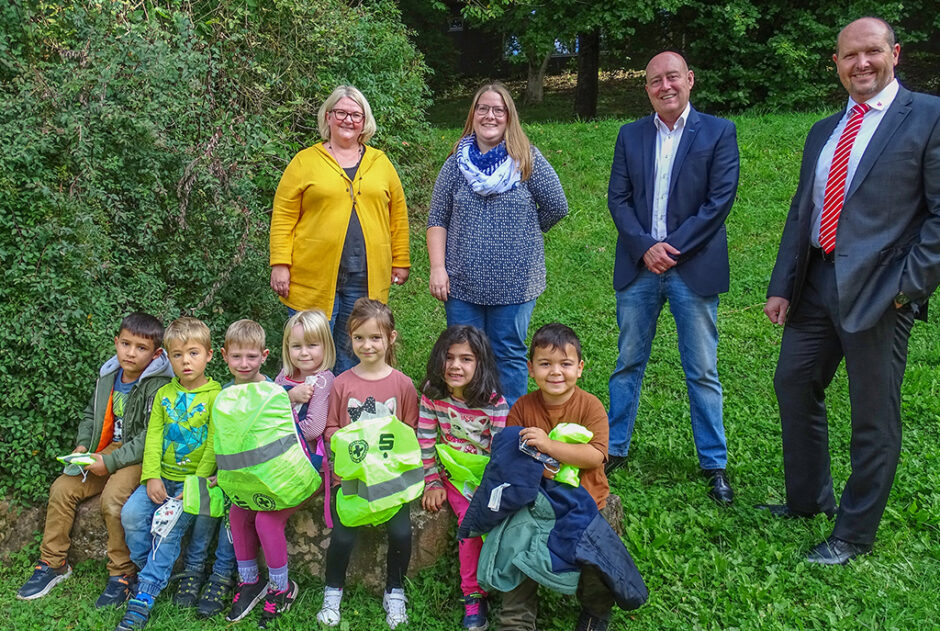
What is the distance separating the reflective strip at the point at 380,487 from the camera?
11.3ft

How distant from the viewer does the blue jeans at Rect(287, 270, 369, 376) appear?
14.6ft

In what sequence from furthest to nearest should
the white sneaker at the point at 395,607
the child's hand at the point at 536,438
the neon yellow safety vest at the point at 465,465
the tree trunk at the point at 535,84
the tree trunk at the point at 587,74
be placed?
the tree trunk at the point at 535,84 < the tree trunk at the point at 587,74 < the neon yellow safety vest at the point at 465,465 < the white sneaker at the point at 395,607 < the child's hand at the point at 536,438

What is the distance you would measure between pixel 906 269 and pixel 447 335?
1.97m

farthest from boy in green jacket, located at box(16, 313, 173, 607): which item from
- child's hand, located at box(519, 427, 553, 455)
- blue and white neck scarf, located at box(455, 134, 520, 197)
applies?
child's hand, located at box(519, 427, 553, 455)

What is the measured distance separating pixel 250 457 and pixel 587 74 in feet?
44.1

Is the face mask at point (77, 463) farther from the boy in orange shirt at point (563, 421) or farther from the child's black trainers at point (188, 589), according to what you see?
the boy in orange shirt at point (563, 421)

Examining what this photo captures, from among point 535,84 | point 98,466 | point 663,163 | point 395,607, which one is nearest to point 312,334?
point 98,466

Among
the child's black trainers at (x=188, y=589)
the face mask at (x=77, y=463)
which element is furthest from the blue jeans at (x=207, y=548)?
the face mask at (x=77, y=463)

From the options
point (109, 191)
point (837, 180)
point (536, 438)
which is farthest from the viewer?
point (109, 191)

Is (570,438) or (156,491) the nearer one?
(570,438)

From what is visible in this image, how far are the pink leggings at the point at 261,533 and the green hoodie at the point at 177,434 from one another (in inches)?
14.3

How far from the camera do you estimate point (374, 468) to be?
343cm

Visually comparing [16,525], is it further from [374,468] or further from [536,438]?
[536,438]

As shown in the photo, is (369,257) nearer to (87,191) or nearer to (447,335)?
(447,335)
